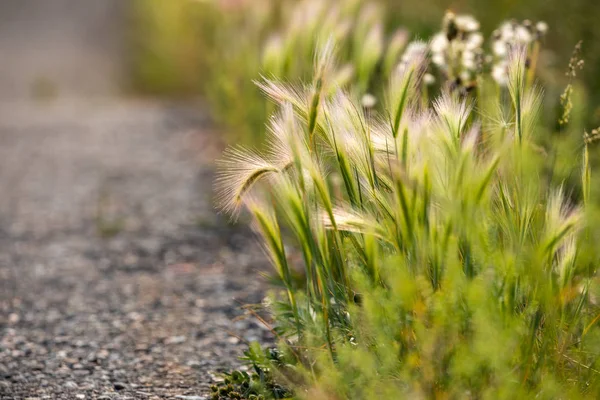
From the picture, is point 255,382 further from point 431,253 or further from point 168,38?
point 168,38

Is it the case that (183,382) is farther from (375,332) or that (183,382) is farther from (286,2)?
(286,2)

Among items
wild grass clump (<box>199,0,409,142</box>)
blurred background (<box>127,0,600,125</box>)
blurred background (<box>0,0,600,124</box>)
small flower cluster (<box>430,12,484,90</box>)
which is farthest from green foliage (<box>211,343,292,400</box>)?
blurred background (<box>0,0,600,124</box>)

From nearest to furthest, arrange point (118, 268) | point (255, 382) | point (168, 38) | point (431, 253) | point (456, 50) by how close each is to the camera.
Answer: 1. point (431, 253)
2. point (255, 382)
3. point (456, 50)
4. point (118, 268)
5. point (168, 38)

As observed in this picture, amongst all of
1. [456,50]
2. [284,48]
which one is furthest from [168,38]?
[456,50]

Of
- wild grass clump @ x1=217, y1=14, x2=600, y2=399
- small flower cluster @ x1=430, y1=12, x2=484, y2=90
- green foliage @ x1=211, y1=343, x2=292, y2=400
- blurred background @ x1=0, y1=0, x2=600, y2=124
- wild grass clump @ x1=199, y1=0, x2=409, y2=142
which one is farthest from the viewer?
blurred background @ x1=0, y1=0, x2=600, y2=124

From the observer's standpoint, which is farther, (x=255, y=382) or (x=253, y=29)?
(x=253, y=29)

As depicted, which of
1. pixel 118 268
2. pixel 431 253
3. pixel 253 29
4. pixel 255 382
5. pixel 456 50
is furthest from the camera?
pixel 253 29

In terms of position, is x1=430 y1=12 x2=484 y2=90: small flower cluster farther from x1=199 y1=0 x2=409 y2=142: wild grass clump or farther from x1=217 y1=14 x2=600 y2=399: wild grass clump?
x1=217 y1=14 x2=600 y2=399: wild grass clump
